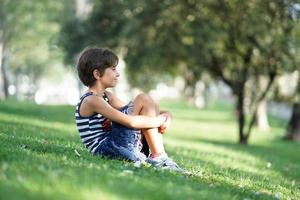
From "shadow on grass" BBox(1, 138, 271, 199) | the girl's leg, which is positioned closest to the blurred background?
the girl's leg

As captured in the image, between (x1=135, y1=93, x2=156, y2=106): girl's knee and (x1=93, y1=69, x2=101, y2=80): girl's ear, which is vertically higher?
(x1=93, y1=69, x2=101, y2=80): girl's ear

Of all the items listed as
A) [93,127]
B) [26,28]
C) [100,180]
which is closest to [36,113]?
[93,127]

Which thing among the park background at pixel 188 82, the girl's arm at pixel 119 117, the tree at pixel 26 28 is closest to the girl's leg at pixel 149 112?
the girl's arm at pixel 119 117

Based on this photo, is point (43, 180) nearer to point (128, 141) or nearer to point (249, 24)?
point (128, 141)

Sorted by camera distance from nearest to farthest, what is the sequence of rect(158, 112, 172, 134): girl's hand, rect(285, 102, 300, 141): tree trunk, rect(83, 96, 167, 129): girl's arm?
rect(83, 96, 167, 129): girl's arm → rect(158, 112, 172, 134): girl's hand → rect(285, 102, 300, 141): tree trunk

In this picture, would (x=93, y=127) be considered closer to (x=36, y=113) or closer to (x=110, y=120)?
(x=110, y=120)

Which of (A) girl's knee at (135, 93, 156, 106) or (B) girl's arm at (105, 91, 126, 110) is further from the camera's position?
(B) girl's arm at (105, 91, 126, 110)

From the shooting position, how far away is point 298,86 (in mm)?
24141

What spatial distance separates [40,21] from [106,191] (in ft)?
165

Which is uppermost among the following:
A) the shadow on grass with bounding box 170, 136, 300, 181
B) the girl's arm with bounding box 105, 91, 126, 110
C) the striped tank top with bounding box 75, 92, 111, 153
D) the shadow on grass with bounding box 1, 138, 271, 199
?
the girl's arm with bounding box 105, 91, 126, 110

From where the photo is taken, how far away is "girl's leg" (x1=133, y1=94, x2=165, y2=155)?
7797 millimetres

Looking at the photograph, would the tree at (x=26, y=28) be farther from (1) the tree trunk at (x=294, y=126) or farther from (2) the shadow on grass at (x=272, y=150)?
(2) the shadow on grass at (x=272, y=150)

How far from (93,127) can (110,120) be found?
23cm

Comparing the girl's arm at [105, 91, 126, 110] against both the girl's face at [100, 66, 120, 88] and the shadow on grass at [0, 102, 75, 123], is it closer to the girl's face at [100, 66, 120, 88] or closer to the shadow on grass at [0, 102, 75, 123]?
the girl's face at [100, 66, 120, 88]
